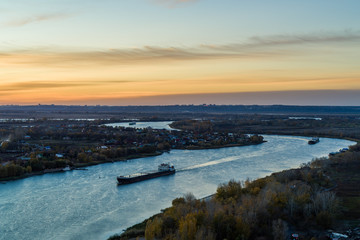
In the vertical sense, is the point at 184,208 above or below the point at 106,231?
above

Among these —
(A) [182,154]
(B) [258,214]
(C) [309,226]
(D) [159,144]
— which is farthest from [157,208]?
(D) [159,144]

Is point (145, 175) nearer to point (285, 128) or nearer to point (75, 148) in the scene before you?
point (75, 148)

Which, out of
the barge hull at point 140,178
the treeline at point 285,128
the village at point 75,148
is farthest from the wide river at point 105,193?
the treeline at point 285,128

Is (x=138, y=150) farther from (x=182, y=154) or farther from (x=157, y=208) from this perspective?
(x=157, y=208)

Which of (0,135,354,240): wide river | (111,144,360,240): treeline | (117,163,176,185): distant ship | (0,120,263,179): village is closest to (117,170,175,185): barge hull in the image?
(117,163,176,185): distant ship

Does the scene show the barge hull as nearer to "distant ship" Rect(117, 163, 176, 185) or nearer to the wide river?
"distant ship" Rect(117, 163, 176, 185)

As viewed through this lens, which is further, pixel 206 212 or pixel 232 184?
pixel 232 184

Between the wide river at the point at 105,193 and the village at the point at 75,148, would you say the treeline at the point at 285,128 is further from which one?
the wide river at the point at 105,193
